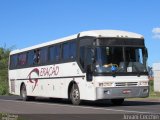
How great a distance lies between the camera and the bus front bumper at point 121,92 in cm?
2109

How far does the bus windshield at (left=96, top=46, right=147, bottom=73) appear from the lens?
2114cm

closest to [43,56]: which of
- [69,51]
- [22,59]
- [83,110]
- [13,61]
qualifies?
[69,51]

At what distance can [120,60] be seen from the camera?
21359 millimetres

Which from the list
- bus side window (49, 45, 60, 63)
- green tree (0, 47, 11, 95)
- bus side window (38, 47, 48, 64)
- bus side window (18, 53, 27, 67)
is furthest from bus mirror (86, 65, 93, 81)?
green tree (0, 47, 11, 95)

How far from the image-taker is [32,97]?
105 feet

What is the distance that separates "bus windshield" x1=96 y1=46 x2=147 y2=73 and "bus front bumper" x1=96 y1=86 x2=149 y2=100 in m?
0.78

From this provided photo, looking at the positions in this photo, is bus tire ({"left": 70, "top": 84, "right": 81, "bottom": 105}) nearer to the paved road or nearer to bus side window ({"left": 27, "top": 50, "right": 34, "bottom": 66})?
the paved road

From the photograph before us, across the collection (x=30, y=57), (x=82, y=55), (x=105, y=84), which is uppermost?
(x=30, y=57)

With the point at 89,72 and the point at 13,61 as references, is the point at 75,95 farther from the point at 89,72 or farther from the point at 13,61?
the point at 13,61

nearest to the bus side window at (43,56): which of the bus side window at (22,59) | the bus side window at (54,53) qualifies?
the bus side window at (54,53)

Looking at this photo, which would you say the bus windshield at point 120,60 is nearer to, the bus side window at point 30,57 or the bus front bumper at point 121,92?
the bus front bumper at point 121,92

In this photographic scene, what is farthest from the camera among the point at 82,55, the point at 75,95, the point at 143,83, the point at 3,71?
the point at 3,71

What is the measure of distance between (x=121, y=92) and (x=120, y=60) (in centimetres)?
141

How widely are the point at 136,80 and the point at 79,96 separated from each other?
2.89 meters
